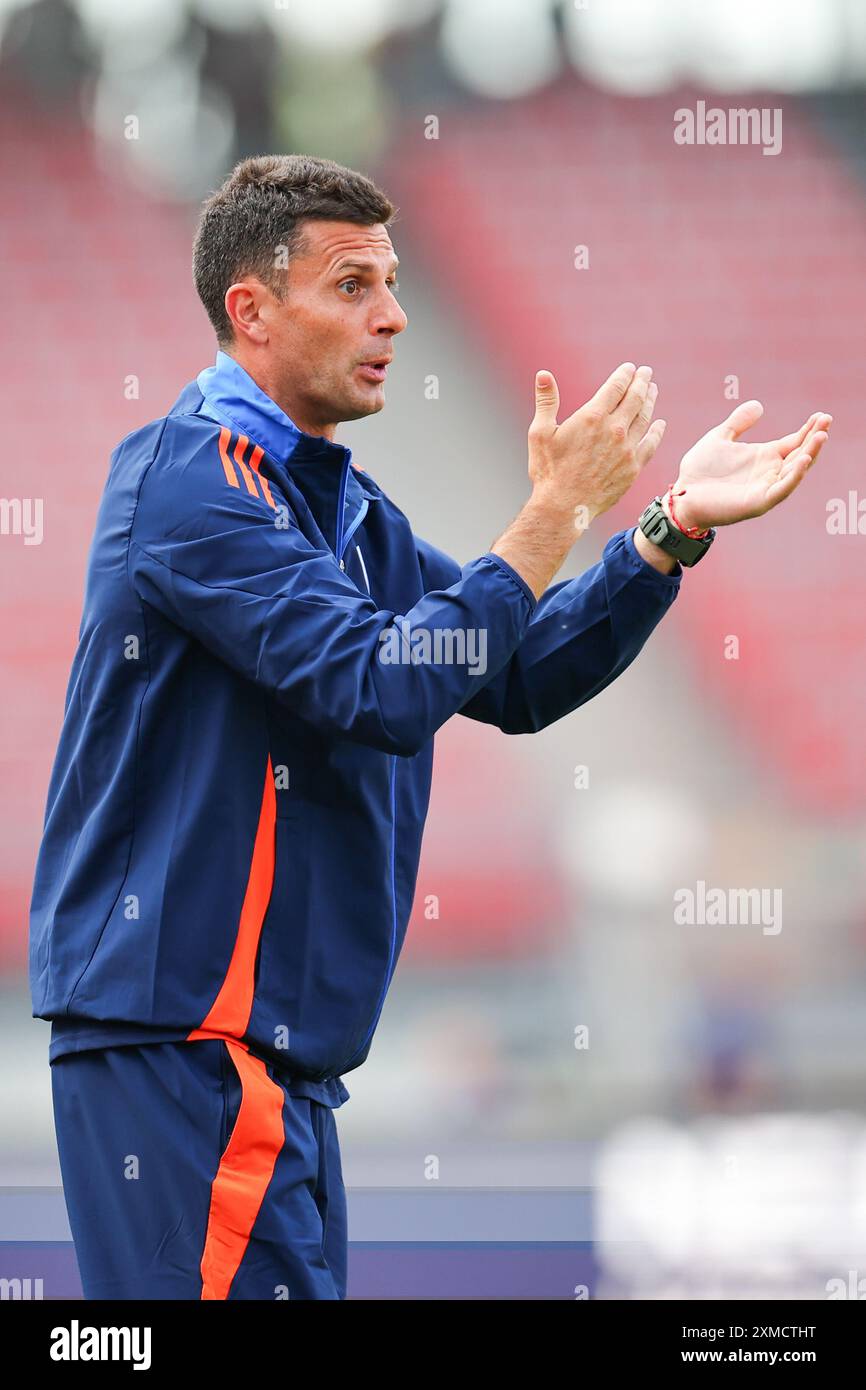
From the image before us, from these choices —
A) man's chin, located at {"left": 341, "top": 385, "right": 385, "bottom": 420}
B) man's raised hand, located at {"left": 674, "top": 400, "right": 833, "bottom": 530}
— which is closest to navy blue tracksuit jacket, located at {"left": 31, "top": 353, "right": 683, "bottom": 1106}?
man's chin, located at {"left": 341, "top": 385, "right": 385, "bottom": 420}

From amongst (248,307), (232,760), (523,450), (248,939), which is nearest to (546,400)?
(248,307)

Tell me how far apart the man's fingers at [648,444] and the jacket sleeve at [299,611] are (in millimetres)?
259

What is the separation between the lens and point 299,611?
1619mm

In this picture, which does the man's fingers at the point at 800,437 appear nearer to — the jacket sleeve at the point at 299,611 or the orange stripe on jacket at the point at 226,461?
the jacket sleeve at the point at 299,611

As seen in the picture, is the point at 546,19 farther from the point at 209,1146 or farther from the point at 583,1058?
the point at 209,1146

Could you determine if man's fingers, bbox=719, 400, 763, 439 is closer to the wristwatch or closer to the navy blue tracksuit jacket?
the wristwatch

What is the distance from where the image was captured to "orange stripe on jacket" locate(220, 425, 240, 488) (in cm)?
169

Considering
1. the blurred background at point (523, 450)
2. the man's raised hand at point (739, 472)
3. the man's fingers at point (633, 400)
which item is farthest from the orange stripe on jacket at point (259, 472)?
the blurred background at point (523, 450)

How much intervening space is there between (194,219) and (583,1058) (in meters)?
2.06

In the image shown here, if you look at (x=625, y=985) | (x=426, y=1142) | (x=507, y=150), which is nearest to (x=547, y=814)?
(x=625, y=985)

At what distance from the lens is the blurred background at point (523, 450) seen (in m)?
3.78

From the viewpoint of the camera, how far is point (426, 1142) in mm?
3760

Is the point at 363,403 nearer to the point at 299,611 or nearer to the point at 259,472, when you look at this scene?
the point at 259,472

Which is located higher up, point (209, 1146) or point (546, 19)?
point (546, 19)
